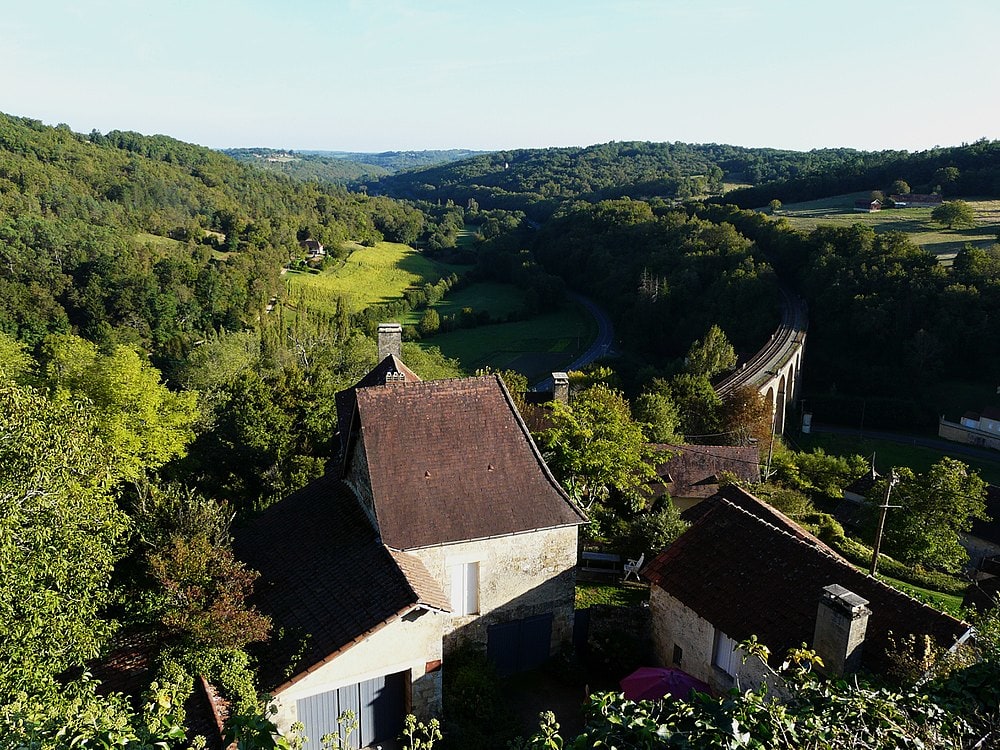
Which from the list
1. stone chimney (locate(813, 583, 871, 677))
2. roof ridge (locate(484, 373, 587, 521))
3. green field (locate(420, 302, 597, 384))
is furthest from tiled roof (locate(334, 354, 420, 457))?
green field (locate(420, 302, 597, 384))

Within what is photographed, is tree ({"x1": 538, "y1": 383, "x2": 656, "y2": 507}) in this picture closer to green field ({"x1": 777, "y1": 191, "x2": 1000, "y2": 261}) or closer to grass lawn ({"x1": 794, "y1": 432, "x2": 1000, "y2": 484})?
grass lawn ({"x1": 794, "y1": 432, "x2": 1000, "y2": 484})

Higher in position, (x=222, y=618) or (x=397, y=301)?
(x=222, y=618)

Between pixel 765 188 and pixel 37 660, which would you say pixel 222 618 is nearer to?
pixel 37 660

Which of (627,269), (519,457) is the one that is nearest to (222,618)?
(519,457)

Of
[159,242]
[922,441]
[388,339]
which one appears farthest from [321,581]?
[159,242]

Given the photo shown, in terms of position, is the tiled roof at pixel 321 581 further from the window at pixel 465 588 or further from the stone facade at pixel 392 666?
the window at pixel 465 588

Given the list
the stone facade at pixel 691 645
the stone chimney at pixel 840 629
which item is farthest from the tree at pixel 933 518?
the stone chimney at pixel 840 629
